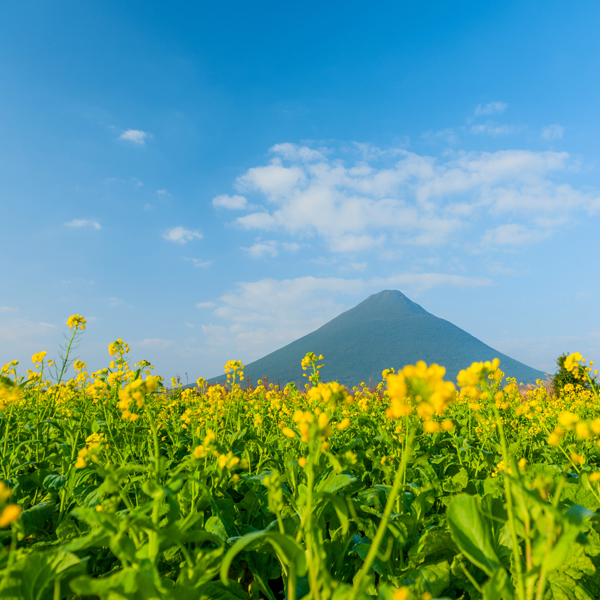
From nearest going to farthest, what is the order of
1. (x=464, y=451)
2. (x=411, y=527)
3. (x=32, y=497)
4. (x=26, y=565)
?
(x=26, y=565)
(x=411, y=527)
(x=32, y=497)
(x=464, y=451)

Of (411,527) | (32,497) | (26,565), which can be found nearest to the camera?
(26,565)


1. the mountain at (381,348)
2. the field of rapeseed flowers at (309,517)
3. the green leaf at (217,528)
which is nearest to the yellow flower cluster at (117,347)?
the field of rapeseed flowers at (309,517)

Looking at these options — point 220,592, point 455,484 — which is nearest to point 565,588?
point 220,592

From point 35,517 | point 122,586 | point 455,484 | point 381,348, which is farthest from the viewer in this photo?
point 381,348

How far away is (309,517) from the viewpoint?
112 cm

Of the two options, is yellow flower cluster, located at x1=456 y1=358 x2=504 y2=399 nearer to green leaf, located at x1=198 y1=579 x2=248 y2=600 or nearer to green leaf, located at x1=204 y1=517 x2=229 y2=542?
green leaf, located at x1=198 y1=579 x2=248 y2=600

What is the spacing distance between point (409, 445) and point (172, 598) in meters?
0.84

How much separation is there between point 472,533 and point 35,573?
1.45m

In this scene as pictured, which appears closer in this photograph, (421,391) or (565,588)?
(421,391)

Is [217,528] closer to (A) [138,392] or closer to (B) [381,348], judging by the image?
(A) [138,392]

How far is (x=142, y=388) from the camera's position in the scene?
157 centimetres

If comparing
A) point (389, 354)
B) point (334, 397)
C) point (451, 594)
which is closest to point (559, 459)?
point (451, 594)

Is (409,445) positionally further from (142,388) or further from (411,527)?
(411,527)

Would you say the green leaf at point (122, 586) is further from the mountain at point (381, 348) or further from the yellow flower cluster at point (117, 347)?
the mountain at point (381, 348)
